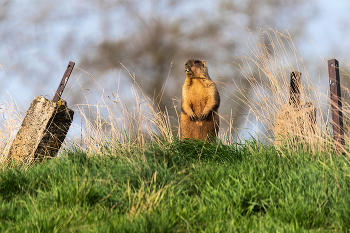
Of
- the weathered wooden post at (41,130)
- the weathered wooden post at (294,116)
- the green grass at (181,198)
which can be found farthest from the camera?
the weathered wooden post at (41,130)

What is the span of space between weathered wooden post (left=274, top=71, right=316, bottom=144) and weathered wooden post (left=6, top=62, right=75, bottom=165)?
2928 mm

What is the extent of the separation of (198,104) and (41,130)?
2217mm

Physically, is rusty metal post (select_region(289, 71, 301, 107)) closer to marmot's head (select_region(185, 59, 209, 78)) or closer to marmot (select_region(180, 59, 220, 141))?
marmot (select_region(180, 59, 220, 141))

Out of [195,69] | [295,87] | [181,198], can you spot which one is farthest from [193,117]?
[181,198]

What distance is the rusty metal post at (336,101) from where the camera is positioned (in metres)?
3.79

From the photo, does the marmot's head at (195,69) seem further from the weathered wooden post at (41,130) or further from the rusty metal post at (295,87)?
the weathered wooden post at (41,130)

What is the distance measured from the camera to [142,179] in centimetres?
271

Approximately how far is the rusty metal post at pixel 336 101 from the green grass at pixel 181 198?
2.12 ft

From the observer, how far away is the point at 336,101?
3.87 m

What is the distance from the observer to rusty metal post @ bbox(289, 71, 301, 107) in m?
4.19

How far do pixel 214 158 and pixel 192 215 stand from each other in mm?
1391

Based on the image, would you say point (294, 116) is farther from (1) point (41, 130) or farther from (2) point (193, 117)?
(1) point (41, 130)

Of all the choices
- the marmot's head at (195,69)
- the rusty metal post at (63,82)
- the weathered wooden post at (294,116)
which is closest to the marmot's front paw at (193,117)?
the marmot's head at (195,69)

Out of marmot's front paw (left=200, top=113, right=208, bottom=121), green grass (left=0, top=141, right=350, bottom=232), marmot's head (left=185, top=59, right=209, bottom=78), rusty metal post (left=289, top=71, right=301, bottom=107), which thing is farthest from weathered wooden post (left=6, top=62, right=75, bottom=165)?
rusty metal post (left=289, top=71, right=301, bottom=107)
